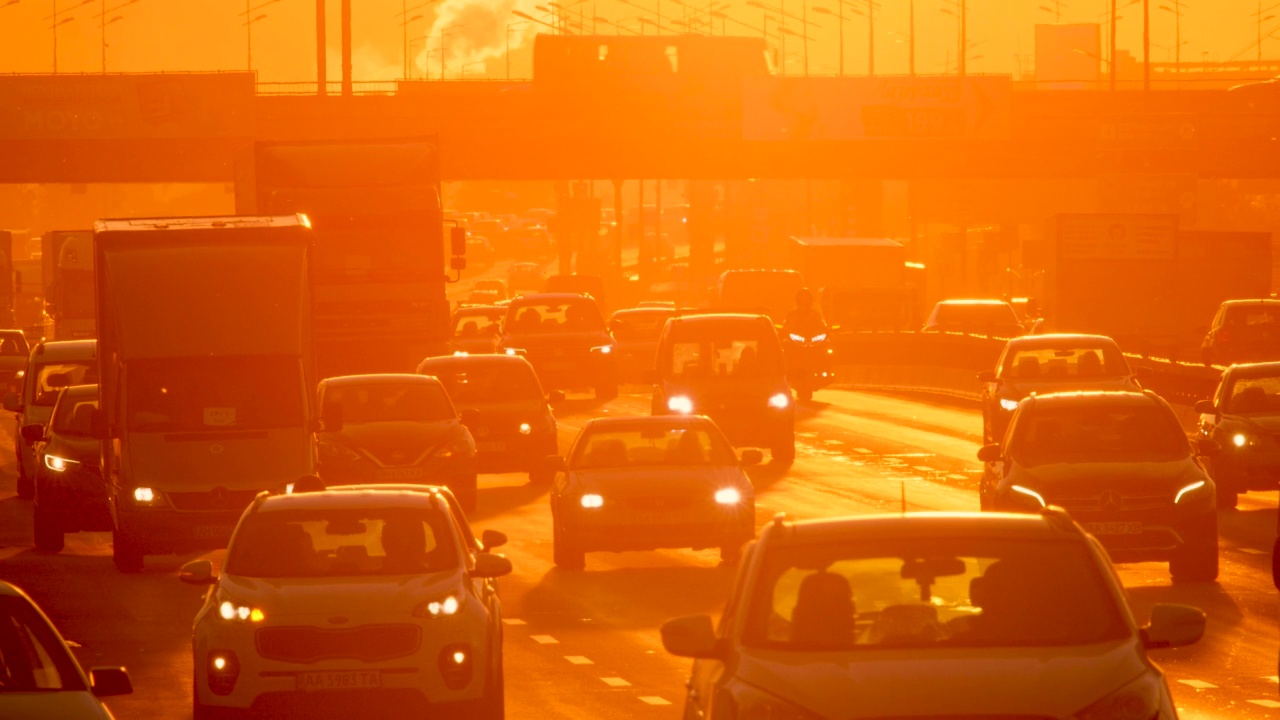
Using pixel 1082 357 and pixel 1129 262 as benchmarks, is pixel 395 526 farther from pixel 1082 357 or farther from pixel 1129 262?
pixel 1129 262

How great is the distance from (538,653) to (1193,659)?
4436 mm

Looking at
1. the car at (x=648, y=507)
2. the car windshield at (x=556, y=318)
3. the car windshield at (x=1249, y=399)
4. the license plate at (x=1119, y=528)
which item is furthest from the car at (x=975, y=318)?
the license plate at (x=1119, y=528)

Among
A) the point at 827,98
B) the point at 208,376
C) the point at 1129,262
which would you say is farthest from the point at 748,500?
the point at 827,98

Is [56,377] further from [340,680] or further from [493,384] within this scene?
[340,680]

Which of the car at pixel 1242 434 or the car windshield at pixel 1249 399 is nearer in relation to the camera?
the car at pixel 1242 434

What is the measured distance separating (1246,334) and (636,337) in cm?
1332

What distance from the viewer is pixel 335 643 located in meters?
13.6

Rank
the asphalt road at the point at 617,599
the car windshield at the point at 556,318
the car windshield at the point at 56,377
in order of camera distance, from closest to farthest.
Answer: the asphalt road at the point at 617,599
the car windshield at the point at 56,377
the car windshield at the point at 556,318

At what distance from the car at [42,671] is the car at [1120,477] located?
1153cm

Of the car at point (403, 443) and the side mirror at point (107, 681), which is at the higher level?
the side mirror at point (107, 681)

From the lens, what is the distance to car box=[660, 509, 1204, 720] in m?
8.42

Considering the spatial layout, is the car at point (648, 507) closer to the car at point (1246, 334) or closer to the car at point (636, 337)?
the car at point (1246, 334)

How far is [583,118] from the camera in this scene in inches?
3068

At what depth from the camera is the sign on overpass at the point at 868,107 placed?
77.4m
